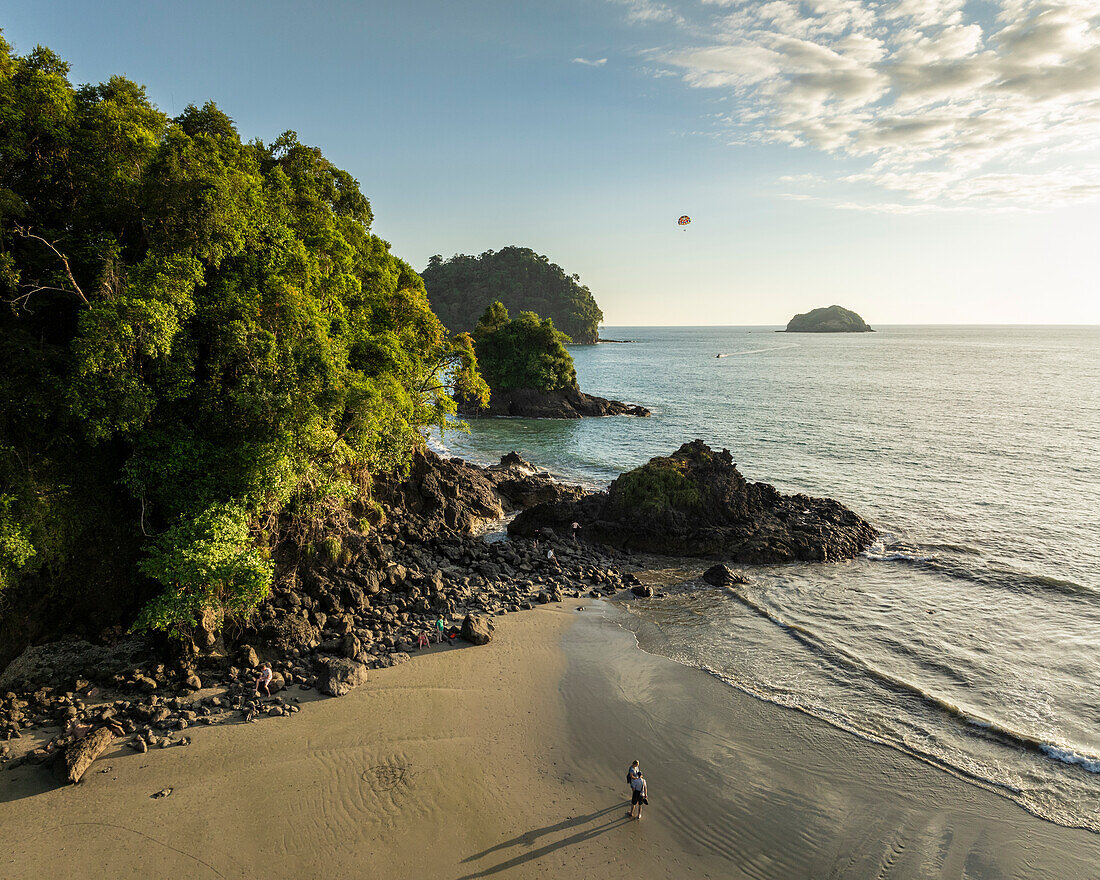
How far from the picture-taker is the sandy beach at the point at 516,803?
11.9m

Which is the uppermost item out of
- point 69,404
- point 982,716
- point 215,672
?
point 69,404

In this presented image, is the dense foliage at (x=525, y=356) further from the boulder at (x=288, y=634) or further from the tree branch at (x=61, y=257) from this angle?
the tree branch at (x=61, y=257)

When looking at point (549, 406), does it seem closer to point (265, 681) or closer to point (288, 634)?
point (288, 634)

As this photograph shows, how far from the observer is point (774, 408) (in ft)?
267

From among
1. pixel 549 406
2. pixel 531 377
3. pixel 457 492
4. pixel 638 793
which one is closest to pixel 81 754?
pixel 638 793

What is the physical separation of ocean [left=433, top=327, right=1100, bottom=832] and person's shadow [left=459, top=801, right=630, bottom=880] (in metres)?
7.40

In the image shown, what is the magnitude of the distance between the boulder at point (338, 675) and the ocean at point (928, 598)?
1042 cm

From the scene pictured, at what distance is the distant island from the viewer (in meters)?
80.4

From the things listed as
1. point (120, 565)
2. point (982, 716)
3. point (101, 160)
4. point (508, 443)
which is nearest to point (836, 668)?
point (982, 716)

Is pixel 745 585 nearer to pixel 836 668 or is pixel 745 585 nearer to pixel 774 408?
pixel 836 668

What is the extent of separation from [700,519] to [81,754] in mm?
26996

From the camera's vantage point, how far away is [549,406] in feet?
263

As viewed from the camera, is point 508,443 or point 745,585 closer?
point 745,585

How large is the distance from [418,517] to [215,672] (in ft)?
45.4
